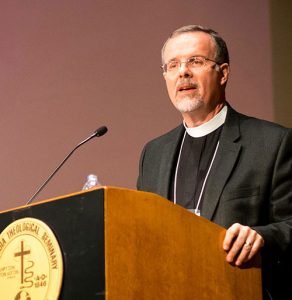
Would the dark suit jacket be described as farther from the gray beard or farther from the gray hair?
the gray hair

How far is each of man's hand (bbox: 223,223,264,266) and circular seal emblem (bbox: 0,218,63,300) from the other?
50 centimetres

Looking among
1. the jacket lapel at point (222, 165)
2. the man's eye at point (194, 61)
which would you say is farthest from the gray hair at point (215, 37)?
the jacket lapel at point (222, 165)

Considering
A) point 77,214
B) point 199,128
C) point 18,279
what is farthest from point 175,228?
point 199,128

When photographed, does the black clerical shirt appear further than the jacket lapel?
Yes

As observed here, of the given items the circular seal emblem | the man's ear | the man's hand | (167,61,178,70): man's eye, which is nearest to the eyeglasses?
(167,61,178,70): man's eye

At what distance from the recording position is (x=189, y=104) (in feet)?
8.95

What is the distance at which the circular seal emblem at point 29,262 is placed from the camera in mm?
1557

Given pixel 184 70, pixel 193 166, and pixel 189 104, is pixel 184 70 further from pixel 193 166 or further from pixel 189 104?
pixel 193 166

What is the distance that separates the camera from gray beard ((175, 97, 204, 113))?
107 inches

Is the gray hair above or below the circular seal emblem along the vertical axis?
above

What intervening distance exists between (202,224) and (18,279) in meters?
0.51

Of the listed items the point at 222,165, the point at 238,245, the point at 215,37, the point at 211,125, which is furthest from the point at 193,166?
the point at 238,245

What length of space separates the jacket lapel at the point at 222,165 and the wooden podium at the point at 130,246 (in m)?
0.62

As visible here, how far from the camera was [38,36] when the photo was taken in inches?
154
